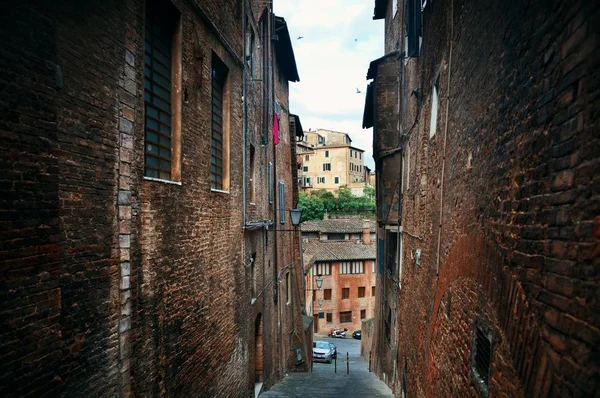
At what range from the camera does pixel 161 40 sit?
6891mm

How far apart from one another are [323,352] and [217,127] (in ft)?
77.8

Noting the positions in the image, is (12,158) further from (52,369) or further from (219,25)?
(219,25)

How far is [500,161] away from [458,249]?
71.9 inches

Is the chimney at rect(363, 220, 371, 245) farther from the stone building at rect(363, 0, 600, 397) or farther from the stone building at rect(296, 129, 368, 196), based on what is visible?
the stone building at rect(363, 0, 600, 397)

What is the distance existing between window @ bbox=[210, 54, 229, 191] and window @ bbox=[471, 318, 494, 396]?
230 inches

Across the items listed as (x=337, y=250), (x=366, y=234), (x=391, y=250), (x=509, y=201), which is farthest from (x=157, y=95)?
(x=366, y=234)

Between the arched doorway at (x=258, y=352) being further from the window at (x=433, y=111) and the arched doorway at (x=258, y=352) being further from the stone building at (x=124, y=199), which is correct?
the window at (x=433, y=111)

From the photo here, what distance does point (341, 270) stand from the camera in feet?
139

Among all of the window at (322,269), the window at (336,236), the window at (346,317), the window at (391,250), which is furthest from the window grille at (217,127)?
the window at (346,317)

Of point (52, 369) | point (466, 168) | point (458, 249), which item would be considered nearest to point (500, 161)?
point (466, 168)

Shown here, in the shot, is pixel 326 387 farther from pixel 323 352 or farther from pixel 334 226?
pixel 334 226

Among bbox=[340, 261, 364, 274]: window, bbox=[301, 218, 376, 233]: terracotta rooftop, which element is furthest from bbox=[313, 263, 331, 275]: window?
bbox=[301, 218, 376, 233]: terracotta rooftop

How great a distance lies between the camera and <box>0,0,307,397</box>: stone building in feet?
12.6

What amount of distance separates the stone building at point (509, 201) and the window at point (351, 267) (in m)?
33.5
